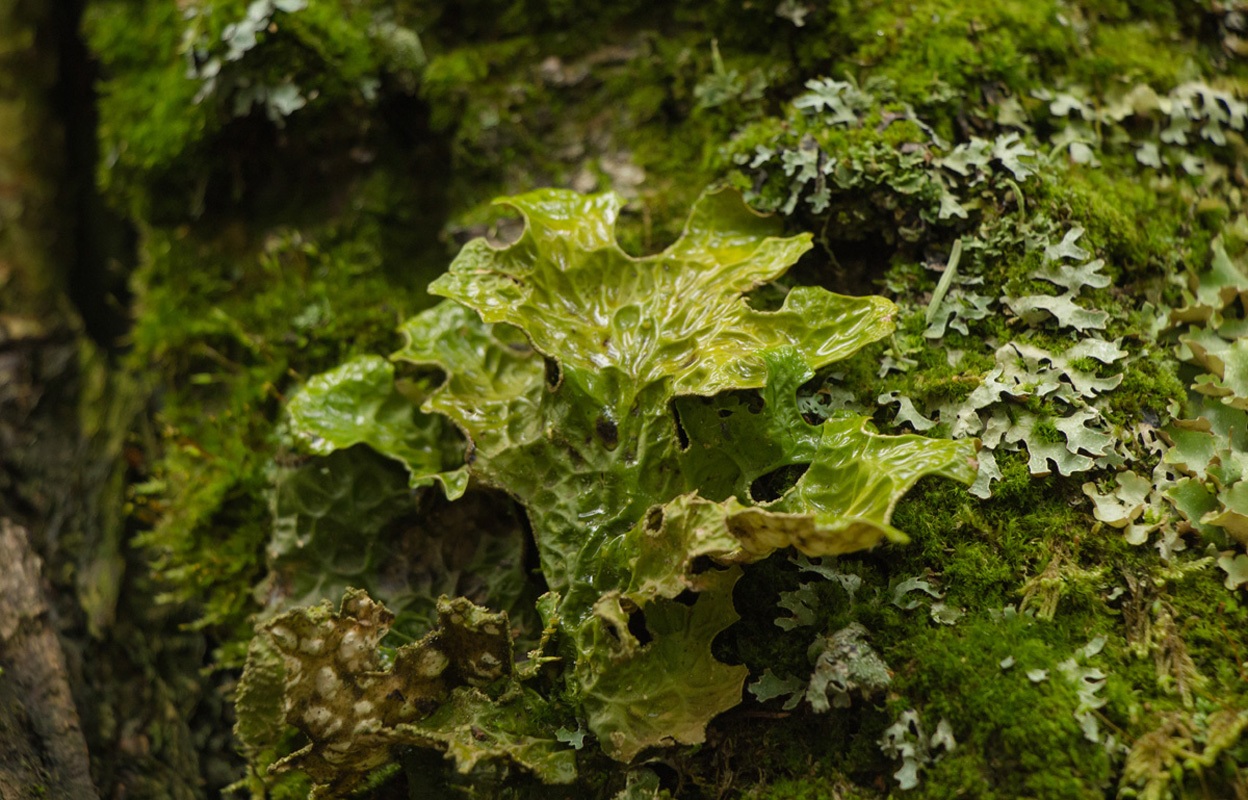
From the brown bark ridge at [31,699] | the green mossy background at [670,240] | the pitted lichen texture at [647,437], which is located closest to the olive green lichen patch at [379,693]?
the pitted lichen texture at [647,437]

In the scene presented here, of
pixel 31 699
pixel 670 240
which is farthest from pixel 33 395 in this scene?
pixel 670 240

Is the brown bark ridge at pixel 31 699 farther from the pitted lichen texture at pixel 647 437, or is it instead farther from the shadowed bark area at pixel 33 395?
the pitted lichen texture at pixel 647 437

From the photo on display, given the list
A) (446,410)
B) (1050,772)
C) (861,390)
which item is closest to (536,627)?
(446,410)

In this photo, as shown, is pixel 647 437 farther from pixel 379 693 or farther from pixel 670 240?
pixel 670 240

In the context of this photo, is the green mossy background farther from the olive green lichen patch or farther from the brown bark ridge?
the brown bark ridge

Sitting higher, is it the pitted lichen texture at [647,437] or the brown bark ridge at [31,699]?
the pitted lichen texture at [647,437]

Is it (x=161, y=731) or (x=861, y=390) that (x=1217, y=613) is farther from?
(x=161, y=731)

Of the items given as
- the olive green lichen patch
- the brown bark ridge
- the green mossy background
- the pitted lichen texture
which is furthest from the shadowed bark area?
the pitted lichen texture
